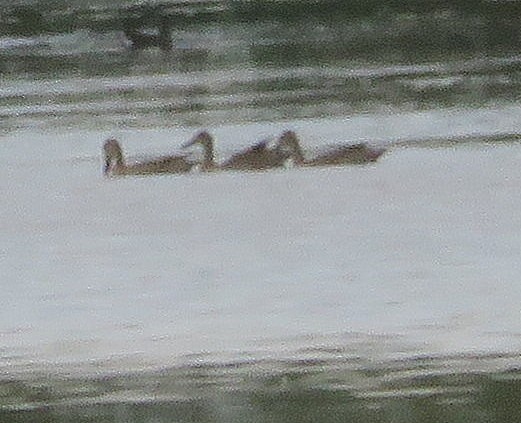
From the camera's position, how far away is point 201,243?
491 millimetres

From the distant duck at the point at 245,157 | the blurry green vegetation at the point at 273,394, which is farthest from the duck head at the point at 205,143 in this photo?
the blurry green vegetation at the point at 273,394

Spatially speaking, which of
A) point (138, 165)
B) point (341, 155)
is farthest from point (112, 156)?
point (341, 155)

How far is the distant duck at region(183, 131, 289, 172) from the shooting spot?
50 centimetres

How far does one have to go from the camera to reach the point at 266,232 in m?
0.49

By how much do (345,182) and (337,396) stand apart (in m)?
0.12

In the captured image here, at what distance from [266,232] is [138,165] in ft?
0.26

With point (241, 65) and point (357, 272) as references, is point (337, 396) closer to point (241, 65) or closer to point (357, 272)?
point (357, 272)

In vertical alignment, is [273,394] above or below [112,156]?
below

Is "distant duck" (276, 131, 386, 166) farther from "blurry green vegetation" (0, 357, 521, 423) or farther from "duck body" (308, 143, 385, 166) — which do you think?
"blurry green vegetation" (0, 357, 521, 423)

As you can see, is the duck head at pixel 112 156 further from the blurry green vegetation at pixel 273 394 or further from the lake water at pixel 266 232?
the blurry green vegetation at pixel 273 394

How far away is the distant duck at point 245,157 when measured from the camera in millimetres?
496

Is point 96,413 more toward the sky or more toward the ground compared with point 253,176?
more toward the ground

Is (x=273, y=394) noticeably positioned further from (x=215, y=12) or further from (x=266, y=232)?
(x=215, y=12)

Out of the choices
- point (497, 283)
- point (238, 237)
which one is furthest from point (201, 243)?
point (497, 283)
